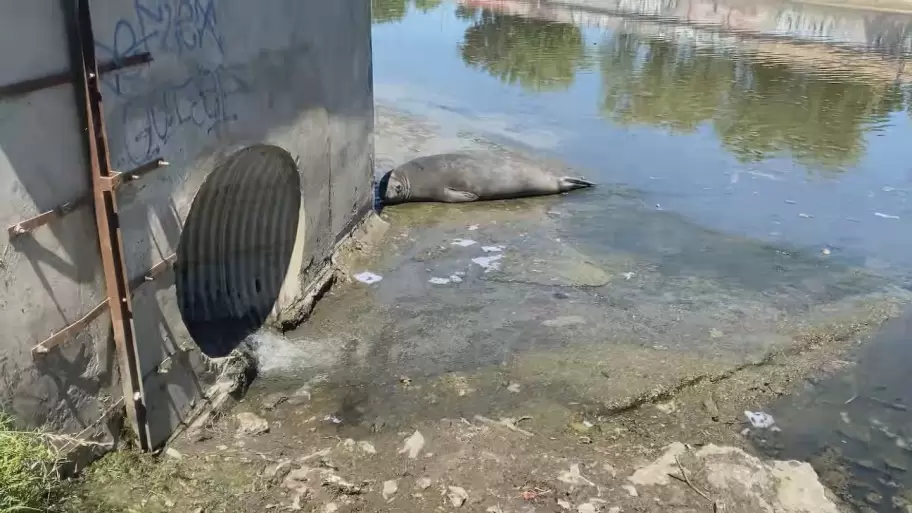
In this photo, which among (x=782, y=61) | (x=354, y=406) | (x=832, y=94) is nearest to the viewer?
(x=354, y=406)

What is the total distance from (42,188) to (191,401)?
2152mm

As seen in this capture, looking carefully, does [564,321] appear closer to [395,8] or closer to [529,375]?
[529,375]

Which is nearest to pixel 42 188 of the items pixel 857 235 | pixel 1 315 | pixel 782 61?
pixel 1 315

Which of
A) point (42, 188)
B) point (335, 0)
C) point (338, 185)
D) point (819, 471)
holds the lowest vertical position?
point (819, 471)

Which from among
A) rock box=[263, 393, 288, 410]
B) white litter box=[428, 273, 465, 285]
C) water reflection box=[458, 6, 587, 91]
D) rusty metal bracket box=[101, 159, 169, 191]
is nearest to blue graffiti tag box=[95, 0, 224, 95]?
rusty metal bracket box=[101, 159, 169, 191]

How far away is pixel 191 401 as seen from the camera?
5715mm

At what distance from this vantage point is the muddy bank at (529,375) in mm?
5129

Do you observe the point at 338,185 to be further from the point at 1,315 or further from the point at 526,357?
the point at 1,315

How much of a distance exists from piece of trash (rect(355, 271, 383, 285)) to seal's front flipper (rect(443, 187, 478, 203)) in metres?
2.76

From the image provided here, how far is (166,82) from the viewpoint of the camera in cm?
504

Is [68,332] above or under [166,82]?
under

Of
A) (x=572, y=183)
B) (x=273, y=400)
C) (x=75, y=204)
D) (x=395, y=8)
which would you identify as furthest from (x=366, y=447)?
(x=395, y=8)

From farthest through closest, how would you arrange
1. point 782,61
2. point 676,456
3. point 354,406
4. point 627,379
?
point 782,61 < point 627,379 < point 354,406 < point 676,456

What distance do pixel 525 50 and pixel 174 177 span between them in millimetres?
19091
